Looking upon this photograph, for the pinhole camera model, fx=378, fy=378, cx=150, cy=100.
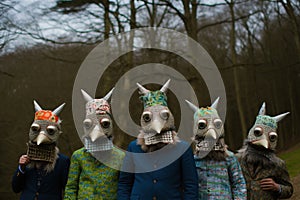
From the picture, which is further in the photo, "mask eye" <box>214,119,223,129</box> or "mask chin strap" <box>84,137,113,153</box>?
"mask eye" <box>214,119,223,129</box>

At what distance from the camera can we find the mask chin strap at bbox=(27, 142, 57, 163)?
14.6 ft

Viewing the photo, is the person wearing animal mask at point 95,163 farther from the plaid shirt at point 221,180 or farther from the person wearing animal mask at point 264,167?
the person wearing animal mask at point 264,167

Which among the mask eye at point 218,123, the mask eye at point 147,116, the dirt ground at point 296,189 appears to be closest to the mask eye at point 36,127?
the mask eye at point 147,116

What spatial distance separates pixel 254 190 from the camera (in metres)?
4.59

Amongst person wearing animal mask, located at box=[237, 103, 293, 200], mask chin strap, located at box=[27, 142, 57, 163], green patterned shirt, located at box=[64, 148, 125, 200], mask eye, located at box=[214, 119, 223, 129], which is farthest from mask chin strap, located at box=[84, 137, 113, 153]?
person wearing animal mask, located at box=[237, 103, 293, 200]

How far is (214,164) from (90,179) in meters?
1.40

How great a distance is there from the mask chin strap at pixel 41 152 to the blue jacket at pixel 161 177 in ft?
3.35

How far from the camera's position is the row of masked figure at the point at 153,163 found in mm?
3912

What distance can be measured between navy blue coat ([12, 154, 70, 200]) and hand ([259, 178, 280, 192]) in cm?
237

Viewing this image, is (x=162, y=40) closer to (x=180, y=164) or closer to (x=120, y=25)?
(x=120, y=25)

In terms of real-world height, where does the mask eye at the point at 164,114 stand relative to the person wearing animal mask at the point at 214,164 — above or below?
above

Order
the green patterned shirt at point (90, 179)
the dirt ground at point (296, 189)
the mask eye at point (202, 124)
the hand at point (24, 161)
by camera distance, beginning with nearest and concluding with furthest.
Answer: the green patterned shirt at point (90, 179) → the mask eye at point (202, 124) → the hand at point (24, 161) → the dirt ground at point (296, 189)

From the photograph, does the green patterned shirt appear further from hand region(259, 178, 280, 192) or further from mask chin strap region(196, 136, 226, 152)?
hand region(259, 178, 280, 192)

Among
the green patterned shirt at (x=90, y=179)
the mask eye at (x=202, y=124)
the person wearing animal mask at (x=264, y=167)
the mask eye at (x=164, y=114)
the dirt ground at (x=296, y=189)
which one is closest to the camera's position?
the mask eye at (x=164, y=114)
